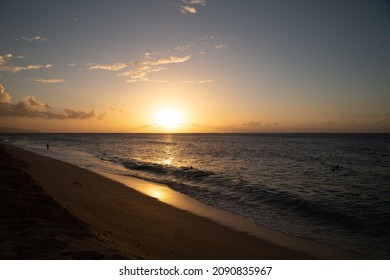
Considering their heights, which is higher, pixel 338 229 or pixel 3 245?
pixel 3 245

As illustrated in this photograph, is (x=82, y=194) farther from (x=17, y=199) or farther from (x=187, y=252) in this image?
(x=187, y=252)

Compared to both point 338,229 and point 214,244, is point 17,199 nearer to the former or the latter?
point 214,244

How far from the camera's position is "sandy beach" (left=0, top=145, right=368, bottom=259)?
611cm

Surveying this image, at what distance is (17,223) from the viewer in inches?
287

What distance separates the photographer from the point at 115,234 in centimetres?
874

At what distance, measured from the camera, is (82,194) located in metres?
14.9

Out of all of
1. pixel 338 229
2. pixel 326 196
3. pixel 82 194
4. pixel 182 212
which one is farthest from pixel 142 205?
pixel 326 196

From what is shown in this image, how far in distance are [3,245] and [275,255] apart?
25.7 ft

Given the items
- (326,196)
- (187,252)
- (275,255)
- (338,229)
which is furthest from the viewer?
(326,196)

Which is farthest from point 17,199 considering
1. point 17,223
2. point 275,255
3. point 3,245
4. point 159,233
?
point 275,255

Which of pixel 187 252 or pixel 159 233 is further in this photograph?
pixel 159 233

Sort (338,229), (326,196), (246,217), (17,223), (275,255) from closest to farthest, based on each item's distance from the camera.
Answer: (17,223)
(275,255)
(338,229)
(246,217)
(326,196)

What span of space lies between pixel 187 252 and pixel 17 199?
6157 mm

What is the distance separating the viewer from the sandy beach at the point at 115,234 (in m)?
6.11
